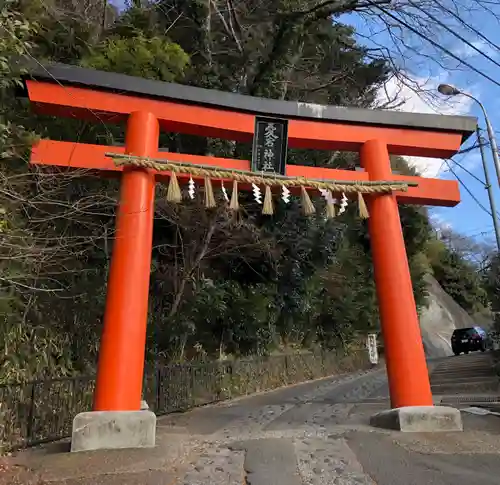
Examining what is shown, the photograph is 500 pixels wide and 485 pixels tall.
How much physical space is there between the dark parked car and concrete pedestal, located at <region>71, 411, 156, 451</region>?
19711 millimetres

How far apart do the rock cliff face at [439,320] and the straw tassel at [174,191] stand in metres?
23.2

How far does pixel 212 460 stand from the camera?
157 inches

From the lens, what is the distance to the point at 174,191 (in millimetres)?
5434

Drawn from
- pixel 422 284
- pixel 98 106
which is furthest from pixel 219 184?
pixel 422 284

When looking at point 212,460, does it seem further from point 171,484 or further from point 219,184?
point 219,184

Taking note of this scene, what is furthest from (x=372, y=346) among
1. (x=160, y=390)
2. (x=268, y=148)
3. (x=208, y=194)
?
(x=208, y=194)

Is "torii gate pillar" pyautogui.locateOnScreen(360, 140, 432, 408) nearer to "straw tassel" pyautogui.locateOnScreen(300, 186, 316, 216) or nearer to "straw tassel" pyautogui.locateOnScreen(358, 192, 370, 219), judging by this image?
"straw tassel" pyautogui.locateOnScreen(358, 192, 370, 219)

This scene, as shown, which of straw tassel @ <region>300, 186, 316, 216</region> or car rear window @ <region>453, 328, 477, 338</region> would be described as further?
car rear window @ <region>453, 328, 477, 338</region>

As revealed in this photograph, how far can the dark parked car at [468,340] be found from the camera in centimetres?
2025

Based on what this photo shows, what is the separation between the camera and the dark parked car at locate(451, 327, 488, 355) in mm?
20250

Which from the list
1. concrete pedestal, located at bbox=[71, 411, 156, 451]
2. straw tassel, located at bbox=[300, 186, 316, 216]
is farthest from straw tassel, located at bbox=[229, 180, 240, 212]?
concrete pedestal, located at bbox=[71, 411, 156, 451]

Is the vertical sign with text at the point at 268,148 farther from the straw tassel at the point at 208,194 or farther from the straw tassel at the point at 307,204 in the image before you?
the straw tassel at the point at 208,194

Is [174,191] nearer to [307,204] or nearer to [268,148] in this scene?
[268,148]

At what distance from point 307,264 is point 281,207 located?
240 cm
